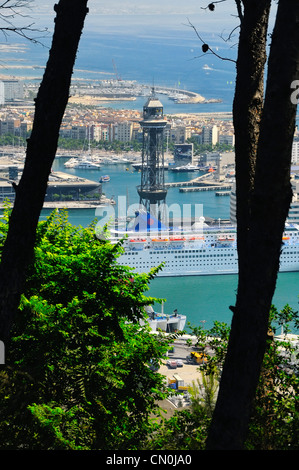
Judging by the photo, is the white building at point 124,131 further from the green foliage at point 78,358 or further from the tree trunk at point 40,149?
the tree trunk at point 40,149

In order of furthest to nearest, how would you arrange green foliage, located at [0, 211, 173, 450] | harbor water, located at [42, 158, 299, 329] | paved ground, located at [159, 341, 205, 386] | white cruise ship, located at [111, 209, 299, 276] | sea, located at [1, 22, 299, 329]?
white cruise ship, located at [111, 209, 299, 276] → sea, located at [1, 22, 299, 329] → harbor water, located at [42, 158, 299, 329] → paved ground, located at [159, 341, 205, 386] → green foliage, located at [0, 211, 173, 450]

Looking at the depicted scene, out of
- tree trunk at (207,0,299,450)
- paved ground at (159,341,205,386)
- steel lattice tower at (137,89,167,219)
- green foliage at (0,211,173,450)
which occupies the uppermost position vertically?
tree trunk at (207,0,299,450)

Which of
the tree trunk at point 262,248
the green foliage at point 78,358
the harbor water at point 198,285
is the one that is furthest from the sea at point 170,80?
the tree trunk at point 262,248

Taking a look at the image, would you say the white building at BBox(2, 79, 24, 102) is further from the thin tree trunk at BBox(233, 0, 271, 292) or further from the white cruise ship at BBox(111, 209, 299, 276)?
the thin tree trunk at BBox(233, 0, 271, 292)

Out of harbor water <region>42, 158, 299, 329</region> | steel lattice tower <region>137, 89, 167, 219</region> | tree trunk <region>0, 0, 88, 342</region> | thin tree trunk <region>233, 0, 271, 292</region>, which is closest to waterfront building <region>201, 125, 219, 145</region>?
harbor water <region>42, 158, 299, 329</region>

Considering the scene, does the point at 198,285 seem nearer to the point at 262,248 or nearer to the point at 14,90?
the point at 262,248
